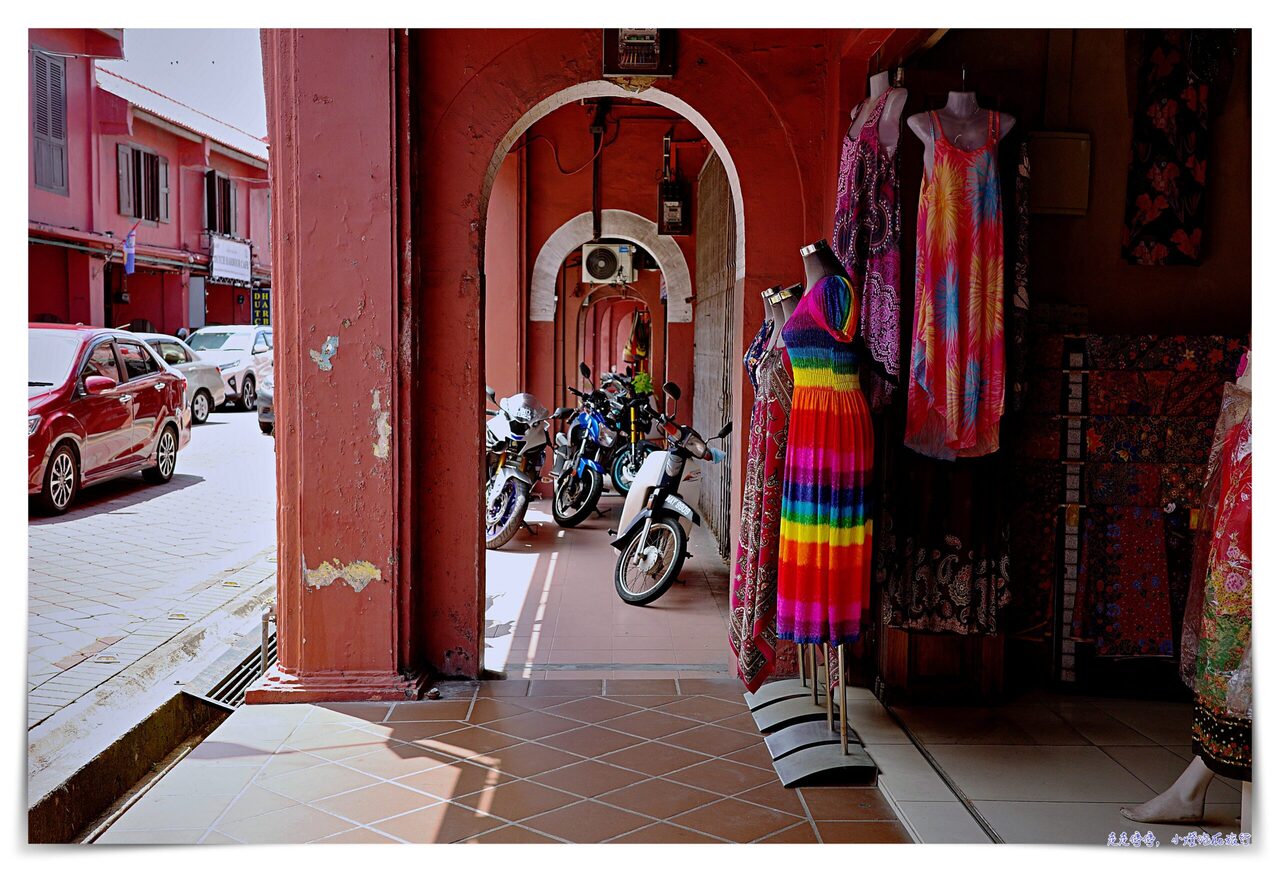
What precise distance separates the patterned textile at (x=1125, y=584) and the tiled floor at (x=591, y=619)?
1641 millimetres

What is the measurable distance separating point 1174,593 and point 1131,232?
1498mm

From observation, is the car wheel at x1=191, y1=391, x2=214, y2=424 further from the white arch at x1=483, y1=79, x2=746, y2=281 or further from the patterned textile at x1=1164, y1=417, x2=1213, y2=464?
the patterned textile at x1=1164, y1=417, x2=1213, y2=464

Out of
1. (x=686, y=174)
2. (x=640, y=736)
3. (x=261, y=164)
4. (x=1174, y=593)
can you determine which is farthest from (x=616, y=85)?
(x=261, y=164)

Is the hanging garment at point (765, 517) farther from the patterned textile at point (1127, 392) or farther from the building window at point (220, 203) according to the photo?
the building window at point (220, 203)

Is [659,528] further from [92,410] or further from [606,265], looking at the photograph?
[606,265]

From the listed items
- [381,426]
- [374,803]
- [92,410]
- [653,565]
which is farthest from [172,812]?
[92,410]

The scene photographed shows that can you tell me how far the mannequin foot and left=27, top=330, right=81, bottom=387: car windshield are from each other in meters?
8.63

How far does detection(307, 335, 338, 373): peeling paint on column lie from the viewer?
4113 millimetres

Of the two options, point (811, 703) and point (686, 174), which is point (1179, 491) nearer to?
point (811, 703)

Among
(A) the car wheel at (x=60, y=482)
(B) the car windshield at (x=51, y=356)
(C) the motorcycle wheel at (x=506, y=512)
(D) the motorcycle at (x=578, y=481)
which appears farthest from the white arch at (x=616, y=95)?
(B) the car windshield at (x=51, y=356)

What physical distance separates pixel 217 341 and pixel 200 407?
300 cm

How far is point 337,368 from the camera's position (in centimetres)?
412

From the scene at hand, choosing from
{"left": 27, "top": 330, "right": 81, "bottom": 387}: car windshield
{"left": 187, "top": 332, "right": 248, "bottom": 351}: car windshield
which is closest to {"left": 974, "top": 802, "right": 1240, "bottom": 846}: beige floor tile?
{"left": 27, "top": 330, "right": 81, "bottom": 387}: car windshield

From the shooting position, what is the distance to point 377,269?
13.4 ft
